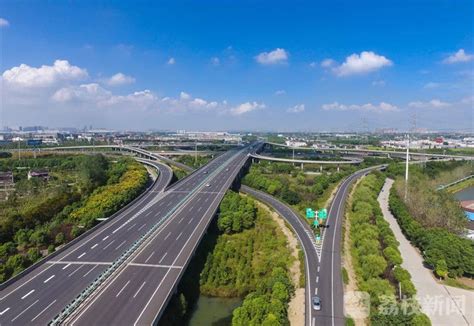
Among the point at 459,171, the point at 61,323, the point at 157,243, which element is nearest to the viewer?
the point at 61,323

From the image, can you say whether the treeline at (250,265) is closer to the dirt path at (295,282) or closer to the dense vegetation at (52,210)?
the dirt path at (295,282)

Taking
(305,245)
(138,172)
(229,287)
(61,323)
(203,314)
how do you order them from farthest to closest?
(138,172), (305,245), (229,287), (203,314), (61,323)

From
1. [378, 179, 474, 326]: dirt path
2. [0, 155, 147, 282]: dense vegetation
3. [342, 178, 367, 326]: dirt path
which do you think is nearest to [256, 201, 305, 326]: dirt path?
[342, 178, 367, 326]: dirt path

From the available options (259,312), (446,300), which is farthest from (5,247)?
(446,300)

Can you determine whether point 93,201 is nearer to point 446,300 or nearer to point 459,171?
point 446,300

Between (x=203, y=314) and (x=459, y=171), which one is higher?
(x=459, y=171)

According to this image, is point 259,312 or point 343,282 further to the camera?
point 343,282

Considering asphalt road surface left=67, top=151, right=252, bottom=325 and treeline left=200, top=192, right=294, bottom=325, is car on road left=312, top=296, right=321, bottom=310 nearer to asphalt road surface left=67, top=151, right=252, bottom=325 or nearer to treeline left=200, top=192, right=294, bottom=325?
treeline left=200, top=192, right=294, bottom=325
